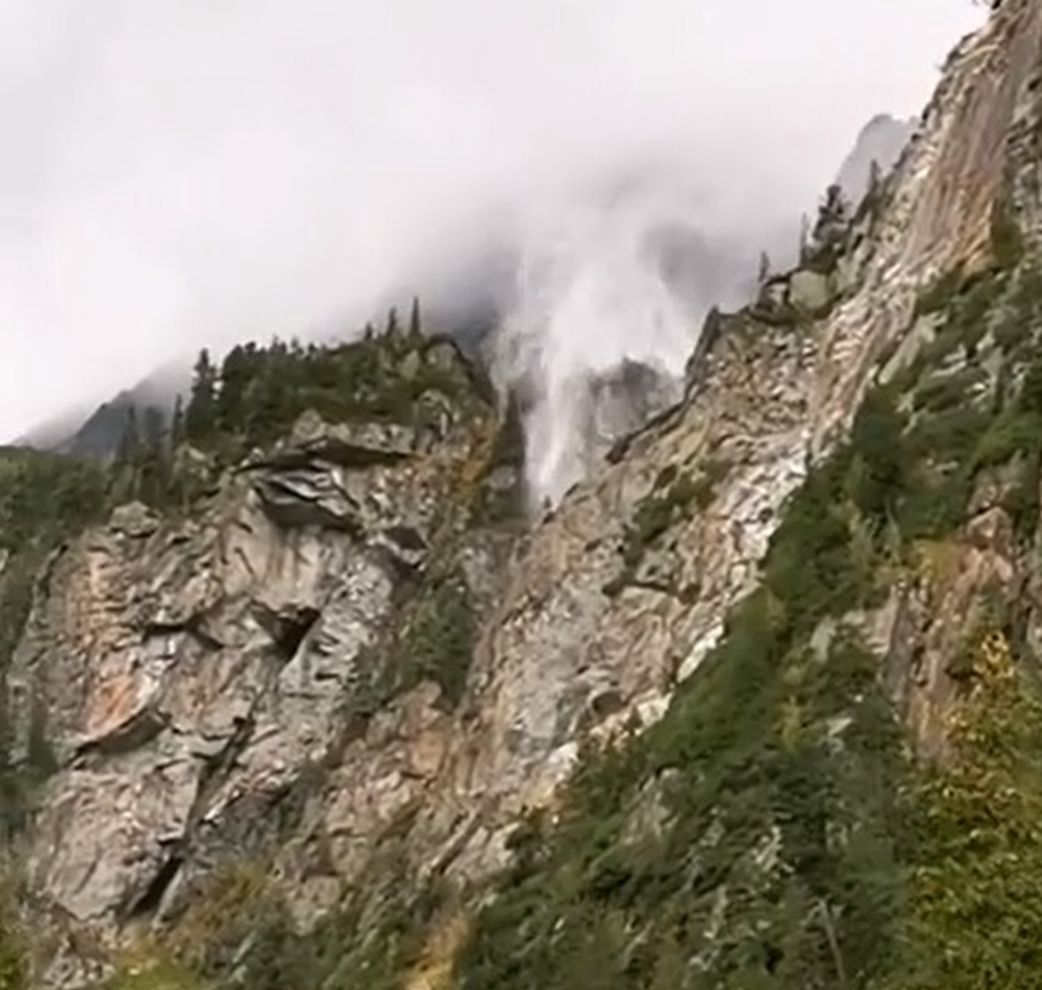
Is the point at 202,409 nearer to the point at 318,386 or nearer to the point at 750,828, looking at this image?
the point at 318,386

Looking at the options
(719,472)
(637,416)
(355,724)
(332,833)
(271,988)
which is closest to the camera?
(271,988)

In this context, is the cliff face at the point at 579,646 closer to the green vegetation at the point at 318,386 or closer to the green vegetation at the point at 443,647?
the green vegetation at the point at 443,647

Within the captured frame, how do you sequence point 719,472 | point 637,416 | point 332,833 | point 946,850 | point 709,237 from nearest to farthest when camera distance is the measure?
point 946,850, point 719,472, point 332,833, point 637,416, point 709,237

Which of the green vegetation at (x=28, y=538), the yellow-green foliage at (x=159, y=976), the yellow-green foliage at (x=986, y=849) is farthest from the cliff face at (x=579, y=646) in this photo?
the green vegetation at (x=28, y=538)

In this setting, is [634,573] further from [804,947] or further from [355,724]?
[804,947]

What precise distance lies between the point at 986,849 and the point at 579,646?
7908 cm

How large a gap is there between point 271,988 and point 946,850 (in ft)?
231

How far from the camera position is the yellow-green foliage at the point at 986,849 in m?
25.5

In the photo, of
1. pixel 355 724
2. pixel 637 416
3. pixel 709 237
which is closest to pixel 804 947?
pixel 355 724

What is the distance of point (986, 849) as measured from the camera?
2622 cm

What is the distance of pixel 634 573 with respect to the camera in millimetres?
103375

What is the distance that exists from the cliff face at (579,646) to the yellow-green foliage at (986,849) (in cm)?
71

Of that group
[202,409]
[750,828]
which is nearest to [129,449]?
[202,409]

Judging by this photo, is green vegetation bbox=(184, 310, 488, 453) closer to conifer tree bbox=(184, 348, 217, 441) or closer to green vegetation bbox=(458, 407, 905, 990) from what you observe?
conifer tree bbox=(184, 348, 217, 441)
